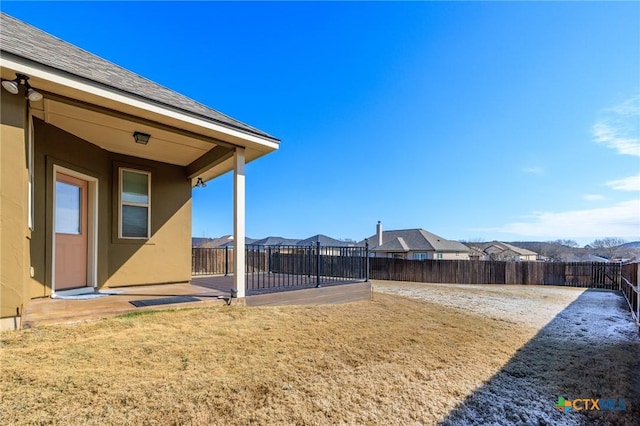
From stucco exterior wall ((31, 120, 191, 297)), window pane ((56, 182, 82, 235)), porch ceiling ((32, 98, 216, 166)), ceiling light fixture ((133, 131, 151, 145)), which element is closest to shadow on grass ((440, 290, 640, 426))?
porch ceiling ((32, 98, 216, 166))

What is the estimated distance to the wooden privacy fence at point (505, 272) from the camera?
1603 centimetres

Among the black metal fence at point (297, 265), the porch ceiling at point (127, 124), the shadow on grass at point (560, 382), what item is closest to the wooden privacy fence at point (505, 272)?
the black metal fence at point (297, 265)

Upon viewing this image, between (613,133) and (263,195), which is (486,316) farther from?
(263,195)

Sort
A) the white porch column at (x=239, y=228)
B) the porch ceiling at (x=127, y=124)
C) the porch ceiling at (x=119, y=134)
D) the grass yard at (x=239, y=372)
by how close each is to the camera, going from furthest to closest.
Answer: the white porch column at (x=239, y=228)
the porch ceiling at (x=119, y=134)
the porch ceiling at (x=127, y=124)
the grass yard at (x=239, y=372)

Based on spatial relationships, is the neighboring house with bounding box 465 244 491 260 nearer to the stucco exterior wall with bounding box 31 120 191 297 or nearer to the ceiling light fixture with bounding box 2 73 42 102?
the stucco exterior wall with bounding box 31 120 191 297

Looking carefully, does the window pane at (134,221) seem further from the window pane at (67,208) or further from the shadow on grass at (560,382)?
the shadow on grass at (560,382)

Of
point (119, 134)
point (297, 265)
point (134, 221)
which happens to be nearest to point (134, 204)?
point (134, 221)

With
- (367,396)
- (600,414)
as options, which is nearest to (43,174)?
(367,396)

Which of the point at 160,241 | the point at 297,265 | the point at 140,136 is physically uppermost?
the point at 140,136

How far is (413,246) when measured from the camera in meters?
29.8

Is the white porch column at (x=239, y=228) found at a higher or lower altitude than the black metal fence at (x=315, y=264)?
higher

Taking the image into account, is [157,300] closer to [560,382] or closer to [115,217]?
[115,217]

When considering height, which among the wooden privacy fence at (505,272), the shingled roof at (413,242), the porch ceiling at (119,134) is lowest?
the wooden privacy fence at (505,272)

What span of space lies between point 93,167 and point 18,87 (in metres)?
2.43
